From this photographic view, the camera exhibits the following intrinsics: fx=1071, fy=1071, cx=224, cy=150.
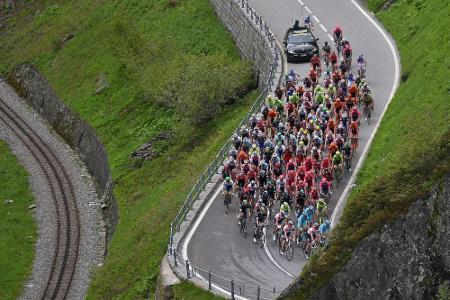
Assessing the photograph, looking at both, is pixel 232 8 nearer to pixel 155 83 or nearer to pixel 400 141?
pixel 155 83

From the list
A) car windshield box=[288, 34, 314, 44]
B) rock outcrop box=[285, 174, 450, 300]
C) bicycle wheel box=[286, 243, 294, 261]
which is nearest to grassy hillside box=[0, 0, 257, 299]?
car windshield box=[288, 34, 314, 44]

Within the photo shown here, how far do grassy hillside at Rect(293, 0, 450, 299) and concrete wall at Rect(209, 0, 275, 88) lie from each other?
6.49 m

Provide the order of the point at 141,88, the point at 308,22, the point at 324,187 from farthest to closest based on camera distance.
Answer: the point at 141,88 → the point at 308,22 → the point at 324,187

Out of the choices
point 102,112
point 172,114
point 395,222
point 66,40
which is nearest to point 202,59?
point 172,114

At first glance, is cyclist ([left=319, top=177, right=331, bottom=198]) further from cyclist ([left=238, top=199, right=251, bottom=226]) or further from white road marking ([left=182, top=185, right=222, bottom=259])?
white road marking ([left=182, top=185, right=222, bottom=259])

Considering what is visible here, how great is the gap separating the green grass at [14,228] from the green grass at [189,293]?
12.5 metres

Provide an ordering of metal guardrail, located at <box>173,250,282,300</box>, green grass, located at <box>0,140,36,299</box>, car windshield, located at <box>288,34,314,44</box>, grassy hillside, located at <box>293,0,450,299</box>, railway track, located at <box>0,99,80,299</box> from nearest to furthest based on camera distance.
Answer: grassy hillside, located at <box>293,0,450,299</box>
metal guardrail, located at <box>173,250,282,300</box>
railway track, located at <box>0,99,80,299</box>
green grass, located at <box>0,140,36,299</box>
car windshield, located at <box>288,34,314,44</box>

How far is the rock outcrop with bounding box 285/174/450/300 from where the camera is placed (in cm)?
2577

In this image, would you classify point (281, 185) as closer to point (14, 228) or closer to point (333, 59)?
point (333, 59)

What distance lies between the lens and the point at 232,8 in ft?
202

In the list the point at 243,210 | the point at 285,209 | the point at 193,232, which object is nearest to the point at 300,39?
the point at 193,232

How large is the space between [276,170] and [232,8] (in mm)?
24807

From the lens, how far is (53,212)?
52.2 metres

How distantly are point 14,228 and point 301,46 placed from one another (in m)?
16.5
